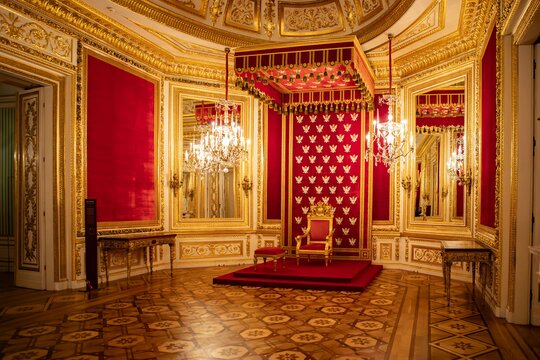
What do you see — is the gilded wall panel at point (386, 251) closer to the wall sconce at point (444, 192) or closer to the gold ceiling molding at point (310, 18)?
the wall sconce at point (444, 192)

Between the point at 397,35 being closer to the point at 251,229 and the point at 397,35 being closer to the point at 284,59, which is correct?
the point at 284,59

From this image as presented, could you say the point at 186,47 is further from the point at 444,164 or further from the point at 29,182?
the point at 444,164

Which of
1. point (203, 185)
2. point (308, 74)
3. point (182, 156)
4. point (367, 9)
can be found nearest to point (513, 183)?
point (308, 74)

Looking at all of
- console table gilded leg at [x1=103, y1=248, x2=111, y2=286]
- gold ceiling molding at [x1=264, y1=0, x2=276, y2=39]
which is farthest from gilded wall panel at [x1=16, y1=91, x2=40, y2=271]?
gold ceiling molding at [x1=264, y1=0, x2=276, y2=39]

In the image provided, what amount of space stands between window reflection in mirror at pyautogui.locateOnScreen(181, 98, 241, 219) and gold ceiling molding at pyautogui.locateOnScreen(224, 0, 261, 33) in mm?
1663

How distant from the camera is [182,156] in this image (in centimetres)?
832

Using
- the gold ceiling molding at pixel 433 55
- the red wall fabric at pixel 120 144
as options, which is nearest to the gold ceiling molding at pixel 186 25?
the red wall fabric at pixel 120 144

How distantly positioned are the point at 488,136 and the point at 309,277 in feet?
9.91

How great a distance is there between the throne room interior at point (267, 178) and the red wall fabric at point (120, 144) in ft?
0.10

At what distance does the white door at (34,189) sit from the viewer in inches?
238

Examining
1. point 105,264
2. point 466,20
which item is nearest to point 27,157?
point 105,264

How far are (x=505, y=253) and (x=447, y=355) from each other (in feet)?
5.08

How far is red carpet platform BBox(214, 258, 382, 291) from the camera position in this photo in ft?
20.4

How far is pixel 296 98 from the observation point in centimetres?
861
